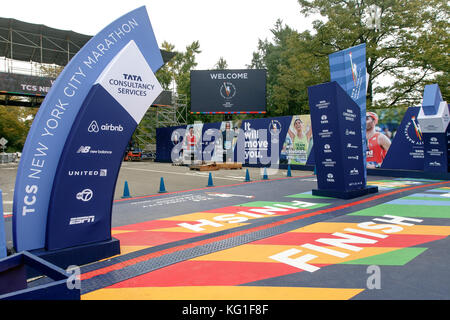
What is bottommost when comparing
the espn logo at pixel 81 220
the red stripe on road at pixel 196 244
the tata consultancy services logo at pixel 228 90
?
the red stripe on road at pixel 196 244

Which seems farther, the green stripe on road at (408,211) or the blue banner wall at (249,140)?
the blue banner wall at (249,140)

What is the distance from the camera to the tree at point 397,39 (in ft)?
76.8

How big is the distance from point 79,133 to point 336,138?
22.8 ft

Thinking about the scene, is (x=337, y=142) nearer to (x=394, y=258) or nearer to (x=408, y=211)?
(x=408, y=211)

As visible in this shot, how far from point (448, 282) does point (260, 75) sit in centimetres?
2836

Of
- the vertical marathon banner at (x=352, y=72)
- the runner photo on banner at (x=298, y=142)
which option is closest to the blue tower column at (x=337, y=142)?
the vertical marathon banner at (x=352, y=72)

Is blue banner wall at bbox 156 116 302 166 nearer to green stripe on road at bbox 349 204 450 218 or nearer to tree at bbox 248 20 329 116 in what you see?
tree at bbox 248 20 329 116

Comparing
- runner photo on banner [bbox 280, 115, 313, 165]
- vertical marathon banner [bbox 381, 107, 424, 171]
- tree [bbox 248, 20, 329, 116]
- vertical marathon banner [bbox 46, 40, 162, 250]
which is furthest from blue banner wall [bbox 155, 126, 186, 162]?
vertical marathon banner [bbox 46, 40, 162, 250]

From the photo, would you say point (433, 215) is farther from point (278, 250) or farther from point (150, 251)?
point (150, 251)

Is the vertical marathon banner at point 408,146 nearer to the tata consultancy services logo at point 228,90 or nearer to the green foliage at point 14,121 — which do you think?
the tata consultancy services logo at point 228,90

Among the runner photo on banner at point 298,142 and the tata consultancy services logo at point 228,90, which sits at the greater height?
the tata consultancy services logo at point 228,90

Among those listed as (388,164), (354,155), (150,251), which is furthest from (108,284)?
(388,164)

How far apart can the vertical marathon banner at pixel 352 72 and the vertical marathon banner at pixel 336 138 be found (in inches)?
13.8

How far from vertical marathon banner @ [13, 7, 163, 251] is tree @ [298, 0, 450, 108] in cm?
2516
